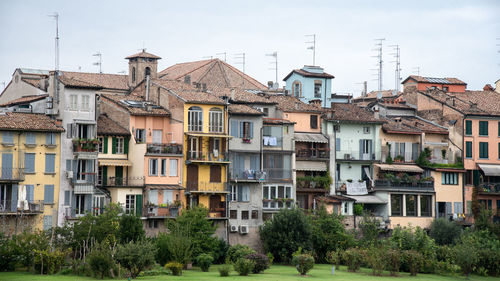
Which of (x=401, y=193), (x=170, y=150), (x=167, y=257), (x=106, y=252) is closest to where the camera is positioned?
(x=106, y=252)

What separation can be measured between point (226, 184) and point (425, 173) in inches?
818

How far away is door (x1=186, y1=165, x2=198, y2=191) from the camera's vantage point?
84.8 meters

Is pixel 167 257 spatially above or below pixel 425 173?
below

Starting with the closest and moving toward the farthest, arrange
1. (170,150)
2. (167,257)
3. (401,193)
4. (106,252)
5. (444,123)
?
1. (106,252)
2. (167,257)
3. (170,150)
4. (401,193)
5. (444,123)

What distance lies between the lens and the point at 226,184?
3398 inches

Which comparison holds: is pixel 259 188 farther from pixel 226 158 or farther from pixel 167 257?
pixel 167 257

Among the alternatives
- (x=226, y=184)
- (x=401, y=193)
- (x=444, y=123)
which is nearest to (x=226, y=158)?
(x=226, y=184)

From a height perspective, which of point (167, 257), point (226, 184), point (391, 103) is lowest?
point (167, 257)

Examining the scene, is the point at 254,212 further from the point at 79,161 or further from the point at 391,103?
the point at 391,103

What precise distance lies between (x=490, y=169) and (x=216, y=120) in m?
28.0

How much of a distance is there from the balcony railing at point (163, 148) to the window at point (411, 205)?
22.6 metres

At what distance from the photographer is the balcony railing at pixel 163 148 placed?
82938 millimetres

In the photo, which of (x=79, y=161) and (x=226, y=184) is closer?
(x=79, y=161)

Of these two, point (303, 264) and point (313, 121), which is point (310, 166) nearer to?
point (313, 121)
